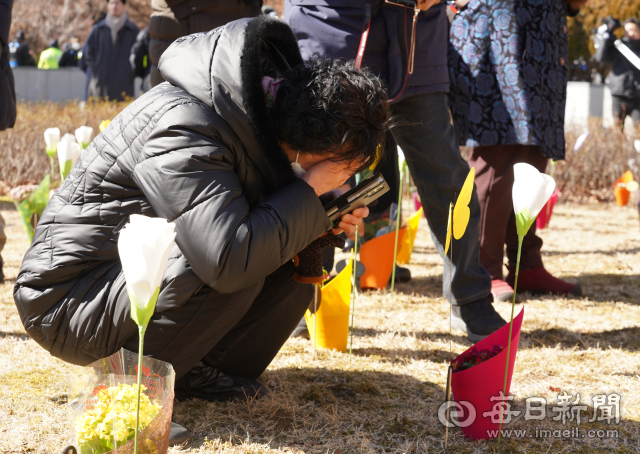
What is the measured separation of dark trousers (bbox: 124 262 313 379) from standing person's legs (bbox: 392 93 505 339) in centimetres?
69

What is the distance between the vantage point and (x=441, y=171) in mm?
2318

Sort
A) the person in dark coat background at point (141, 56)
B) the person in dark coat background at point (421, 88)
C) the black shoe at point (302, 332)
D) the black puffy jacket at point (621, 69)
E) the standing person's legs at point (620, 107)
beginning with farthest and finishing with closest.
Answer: the standing person's legs at point (620, 107)
the black puffy jacket at point (621, 69)
the person in dark coat background at point (141, 56)
the black shoe at point (302, 332)
the person in dark coat background at point (421, 88)

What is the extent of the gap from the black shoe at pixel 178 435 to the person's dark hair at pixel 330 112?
73 cm

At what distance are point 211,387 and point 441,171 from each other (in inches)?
42.6

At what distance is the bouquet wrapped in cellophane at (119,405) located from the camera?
1223mm

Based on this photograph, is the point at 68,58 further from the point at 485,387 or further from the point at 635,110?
the point at 485,387

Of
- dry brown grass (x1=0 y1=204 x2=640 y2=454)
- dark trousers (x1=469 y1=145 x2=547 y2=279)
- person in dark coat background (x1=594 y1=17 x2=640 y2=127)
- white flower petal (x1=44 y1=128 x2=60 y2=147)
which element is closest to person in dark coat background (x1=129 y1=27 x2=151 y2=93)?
→ white flower petal (x1=44 y1=128 x2=60 y2=147)

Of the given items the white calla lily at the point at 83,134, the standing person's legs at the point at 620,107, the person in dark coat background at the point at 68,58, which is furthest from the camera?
the person in dark coat background at the point at 68,58

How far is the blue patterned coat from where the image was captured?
2.75m

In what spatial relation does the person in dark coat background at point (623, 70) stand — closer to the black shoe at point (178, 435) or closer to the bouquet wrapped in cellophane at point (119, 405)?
the black shoe at point (178, 435)

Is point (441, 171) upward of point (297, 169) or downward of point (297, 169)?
downward

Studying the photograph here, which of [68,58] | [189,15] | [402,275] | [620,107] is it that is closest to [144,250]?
[189,15]

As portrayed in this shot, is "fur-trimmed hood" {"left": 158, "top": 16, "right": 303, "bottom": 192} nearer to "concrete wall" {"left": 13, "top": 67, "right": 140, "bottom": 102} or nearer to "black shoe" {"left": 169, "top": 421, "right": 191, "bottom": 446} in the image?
"black shoe" {"left": 169, "top": 421, "right": 191, "bottom": 446}

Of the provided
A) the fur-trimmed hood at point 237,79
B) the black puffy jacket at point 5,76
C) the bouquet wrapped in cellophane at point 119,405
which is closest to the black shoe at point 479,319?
the fur-trimmed hood at point 237,79
